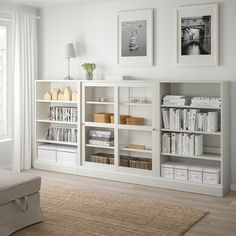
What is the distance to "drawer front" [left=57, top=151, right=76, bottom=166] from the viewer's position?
20.3 feet

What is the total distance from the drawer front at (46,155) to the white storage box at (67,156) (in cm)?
9

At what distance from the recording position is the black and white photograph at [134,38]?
575 cm

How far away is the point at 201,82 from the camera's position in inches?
201

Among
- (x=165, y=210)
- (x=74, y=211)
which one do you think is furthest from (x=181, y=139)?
(x=74, y=211)

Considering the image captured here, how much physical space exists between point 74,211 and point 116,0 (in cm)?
304

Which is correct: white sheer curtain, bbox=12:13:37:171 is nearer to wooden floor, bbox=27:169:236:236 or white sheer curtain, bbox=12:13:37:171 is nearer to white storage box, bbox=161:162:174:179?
wooden floor, bbox=27:169:236:236

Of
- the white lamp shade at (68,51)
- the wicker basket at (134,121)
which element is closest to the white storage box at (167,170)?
the wicker basket at (134,121)

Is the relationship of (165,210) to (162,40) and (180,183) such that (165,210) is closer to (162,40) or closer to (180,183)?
(180,183)

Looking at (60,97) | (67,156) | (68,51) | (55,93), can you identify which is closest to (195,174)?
(67,156)

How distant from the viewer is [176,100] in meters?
→ 5.30

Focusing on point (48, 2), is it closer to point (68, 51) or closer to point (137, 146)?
point (68, 51)

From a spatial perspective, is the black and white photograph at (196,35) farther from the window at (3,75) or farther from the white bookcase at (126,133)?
the window at (3,75)

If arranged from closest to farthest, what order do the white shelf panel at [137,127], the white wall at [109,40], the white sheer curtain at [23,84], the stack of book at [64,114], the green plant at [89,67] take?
1. the white wall at [109,40]
2. the white shelf panel at [137,127]
3. the green plant at [89,67]
4. the stack of book at [64,114]
5. the white sheer curtain at [23,84]

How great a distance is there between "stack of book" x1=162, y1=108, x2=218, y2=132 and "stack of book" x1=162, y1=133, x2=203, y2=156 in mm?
100
